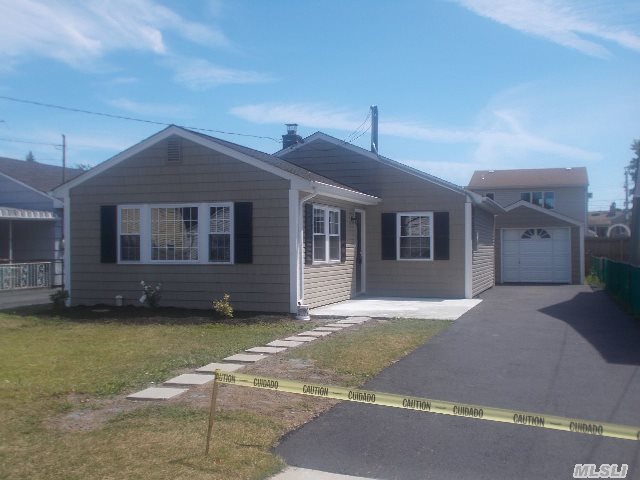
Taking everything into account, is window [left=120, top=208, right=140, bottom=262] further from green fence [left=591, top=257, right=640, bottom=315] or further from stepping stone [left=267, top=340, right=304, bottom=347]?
green fence [left=591, top=257, right=640, bottom=315]

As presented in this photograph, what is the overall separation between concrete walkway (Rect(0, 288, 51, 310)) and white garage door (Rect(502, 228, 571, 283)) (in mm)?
17746

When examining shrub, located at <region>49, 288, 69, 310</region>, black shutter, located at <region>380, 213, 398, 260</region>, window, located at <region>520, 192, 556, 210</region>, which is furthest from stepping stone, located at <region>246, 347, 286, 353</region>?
window, located at <region>520, 192, 556, 210</region>

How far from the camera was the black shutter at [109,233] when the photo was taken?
50.2 ft

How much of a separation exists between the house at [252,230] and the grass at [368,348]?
297 cm

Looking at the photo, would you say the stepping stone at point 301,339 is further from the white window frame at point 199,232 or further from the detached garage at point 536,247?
the detached garage at point 536,247

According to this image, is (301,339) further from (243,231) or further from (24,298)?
(24,298)

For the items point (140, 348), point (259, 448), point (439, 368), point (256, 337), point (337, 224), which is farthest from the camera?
point (337, 224)

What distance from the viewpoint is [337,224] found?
53.3 feet

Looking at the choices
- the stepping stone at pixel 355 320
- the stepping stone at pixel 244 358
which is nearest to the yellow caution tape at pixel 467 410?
the stepping stone at pixel 244 358

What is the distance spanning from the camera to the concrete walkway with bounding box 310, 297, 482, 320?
540 inches

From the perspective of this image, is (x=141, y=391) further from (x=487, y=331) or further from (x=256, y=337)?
(x=487, y=331)

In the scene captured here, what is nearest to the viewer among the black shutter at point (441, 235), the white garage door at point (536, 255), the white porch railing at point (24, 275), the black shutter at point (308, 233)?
the black shutter at point (308, 233)

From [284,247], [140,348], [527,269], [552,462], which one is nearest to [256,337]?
[140,348]

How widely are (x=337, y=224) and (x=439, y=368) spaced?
8.21 metres
